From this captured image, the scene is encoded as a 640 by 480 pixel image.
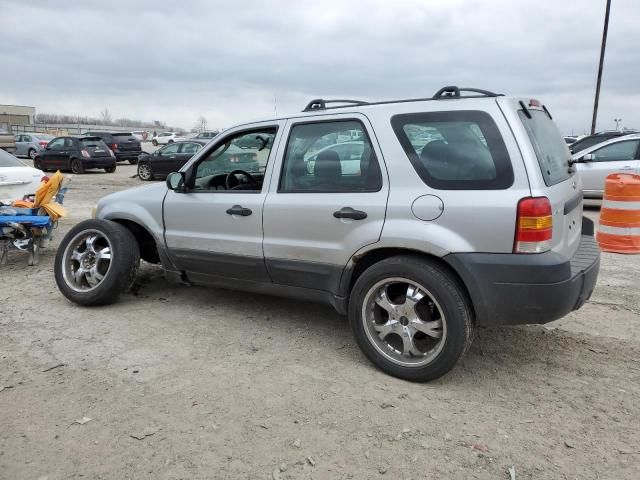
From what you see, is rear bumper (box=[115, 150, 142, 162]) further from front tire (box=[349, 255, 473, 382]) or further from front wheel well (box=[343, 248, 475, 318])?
front tire (box=[349, 255, 473, 382])

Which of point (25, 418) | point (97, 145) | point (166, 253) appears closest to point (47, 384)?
point (25, 418)

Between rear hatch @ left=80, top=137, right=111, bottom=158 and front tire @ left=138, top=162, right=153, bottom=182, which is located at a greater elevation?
rear hatch @ left=80, top=137, right=111, bottom=158

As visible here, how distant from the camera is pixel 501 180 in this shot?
3.02 metres

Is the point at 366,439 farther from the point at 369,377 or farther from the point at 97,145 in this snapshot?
the point at 97,145

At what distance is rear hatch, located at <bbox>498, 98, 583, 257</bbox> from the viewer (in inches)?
118

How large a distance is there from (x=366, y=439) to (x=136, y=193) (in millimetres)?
3257

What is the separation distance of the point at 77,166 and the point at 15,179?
13261mm

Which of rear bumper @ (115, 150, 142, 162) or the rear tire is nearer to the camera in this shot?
the rear tire

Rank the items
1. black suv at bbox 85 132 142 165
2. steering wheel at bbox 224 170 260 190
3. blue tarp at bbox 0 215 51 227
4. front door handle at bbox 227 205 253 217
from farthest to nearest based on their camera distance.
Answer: black suv at bbox 85 132 142 165, blue tarp at bbox 0 215 51 227, steering wheel at bbox 224 170 260 190, front door handle at bbox 227 205 253 217

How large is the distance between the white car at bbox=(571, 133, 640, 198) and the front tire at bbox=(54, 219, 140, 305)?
908 centimetres

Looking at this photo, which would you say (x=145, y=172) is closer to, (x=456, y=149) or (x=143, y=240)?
(x=143, y=240)

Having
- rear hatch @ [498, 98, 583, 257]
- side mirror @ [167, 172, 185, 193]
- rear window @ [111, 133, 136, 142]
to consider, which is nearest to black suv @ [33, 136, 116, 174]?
rear window @ [111, 133, 136, 142]

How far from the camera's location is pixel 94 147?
20.2 m

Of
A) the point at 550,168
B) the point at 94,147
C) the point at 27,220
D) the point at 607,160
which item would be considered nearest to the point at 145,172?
the point at 94,147
